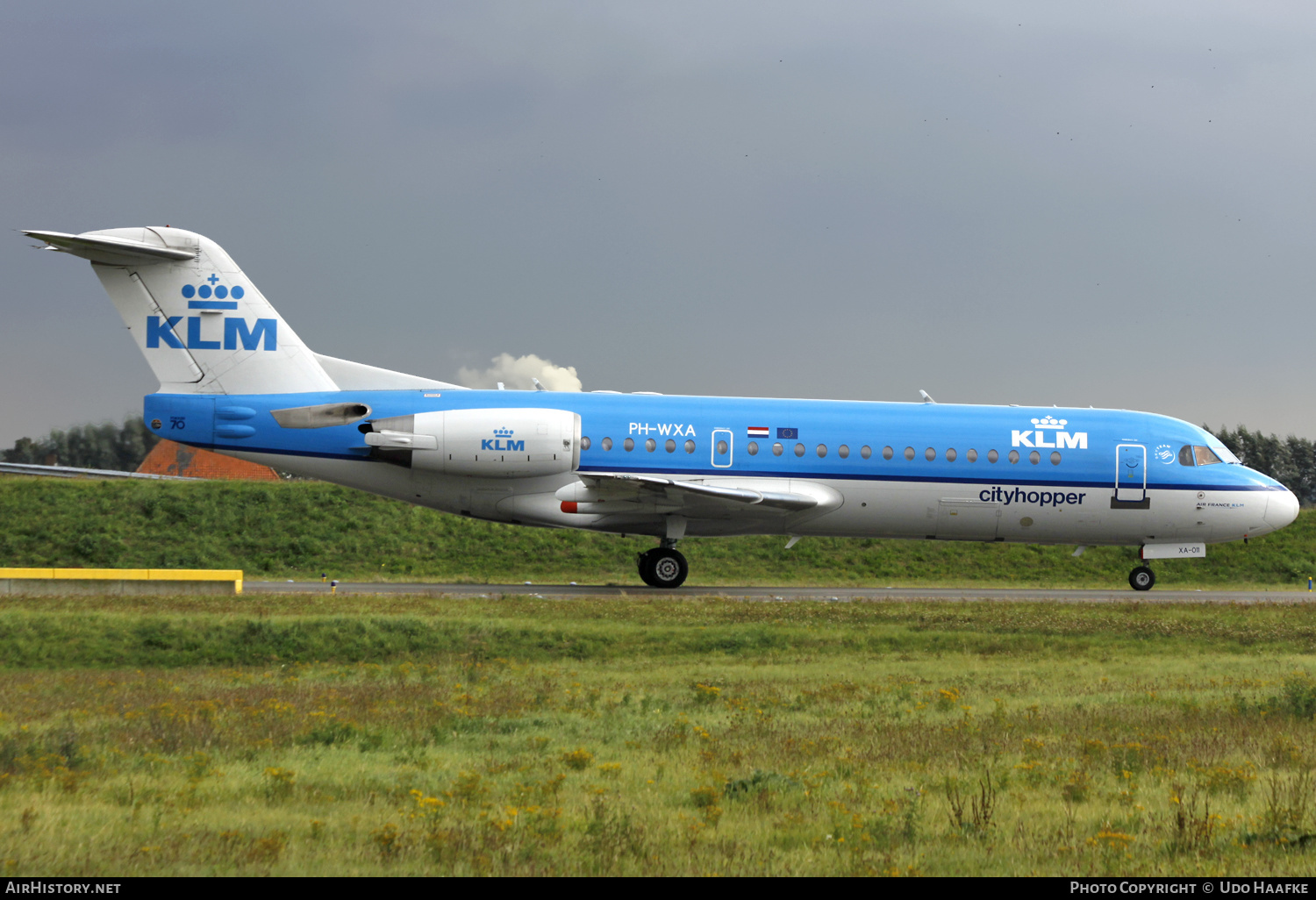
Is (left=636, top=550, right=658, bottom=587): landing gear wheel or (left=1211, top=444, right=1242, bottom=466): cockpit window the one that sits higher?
(left=1211, top=444, right=1242, bottom=466): cockpit window

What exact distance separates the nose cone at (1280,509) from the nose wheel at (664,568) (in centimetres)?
1443

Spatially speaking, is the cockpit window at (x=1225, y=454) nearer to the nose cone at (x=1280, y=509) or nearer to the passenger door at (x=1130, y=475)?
the nose cone at (x=1280, y=509)

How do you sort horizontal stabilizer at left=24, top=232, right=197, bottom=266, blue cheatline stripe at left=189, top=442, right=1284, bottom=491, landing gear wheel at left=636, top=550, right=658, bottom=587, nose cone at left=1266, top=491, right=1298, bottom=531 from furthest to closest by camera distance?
nose cone at left=1266, top=491, right=1298, bottom=531
landing gear wheel at left=636, top=550, right=658, bottom=587
blue cheatline stripe at left=189, top=442, right=1284, bottom=491
horizontal stabilizer at left=24, top=232, right=197, bottom=266

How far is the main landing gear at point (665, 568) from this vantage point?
25.9 meters

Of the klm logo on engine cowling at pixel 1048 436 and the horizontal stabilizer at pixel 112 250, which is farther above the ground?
the horizontal stabilizer at pixel 112 250

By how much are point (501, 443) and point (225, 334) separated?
6579mm

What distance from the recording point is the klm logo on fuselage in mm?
24250

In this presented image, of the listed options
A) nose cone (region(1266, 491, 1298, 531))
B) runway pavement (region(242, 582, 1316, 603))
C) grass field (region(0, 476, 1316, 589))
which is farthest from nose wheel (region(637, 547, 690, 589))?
nose cone (region(1266, 491, 1298, 531))

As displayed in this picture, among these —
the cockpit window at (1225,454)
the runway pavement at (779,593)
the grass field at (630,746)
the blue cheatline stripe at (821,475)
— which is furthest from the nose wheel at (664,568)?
the cockpit window at (1225,454)

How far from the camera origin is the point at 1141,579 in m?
28.7

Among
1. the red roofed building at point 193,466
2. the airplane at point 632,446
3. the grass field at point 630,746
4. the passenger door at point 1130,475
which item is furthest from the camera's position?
the red roofed building at point 193,466

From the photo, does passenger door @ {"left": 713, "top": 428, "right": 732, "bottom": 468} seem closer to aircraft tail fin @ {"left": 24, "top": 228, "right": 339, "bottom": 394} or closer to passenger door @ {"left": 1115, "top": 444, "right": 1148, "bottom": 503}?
aircraft tail fin @ {"left": 24, "top": 228, "right": 339, "bottom": 394}

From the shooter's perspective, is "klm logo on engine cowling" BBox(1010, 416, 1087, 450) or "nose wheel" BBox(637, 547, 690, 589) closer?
"nose wheel" BBox(637, 547, 690, 589)

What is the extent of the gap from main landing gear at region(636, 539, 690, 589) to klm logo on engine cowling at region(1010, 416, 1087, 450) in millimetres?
8220
